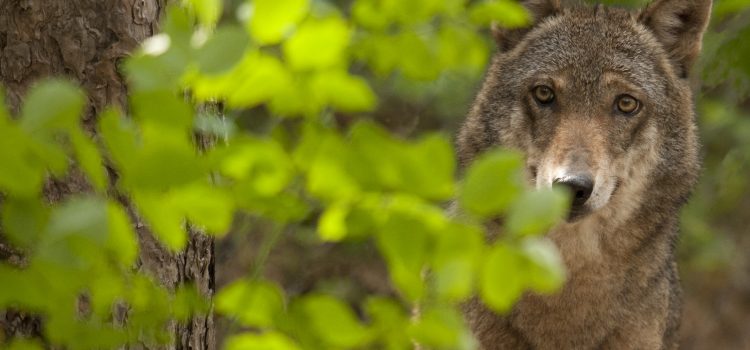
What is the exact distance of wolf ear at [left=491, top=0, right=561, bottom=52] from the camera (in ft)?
17.7

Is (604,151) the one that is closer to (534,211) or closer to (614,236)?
(614,236)

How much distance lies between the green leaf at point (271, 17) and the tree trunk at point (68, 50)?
158 cm

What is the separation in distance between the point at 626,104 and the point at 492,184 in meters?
3.50

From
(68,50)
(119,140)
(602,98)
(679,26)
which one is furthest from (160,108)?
(679,26)

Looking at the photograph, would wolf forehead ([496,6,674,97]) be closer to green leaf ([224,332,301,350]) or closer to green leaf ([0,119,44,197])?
green leaf ([224,332,301,350])

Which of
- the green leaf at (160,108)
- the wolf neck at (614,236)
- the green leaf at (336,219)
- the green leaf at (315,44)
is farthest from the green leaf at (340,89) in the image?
the wolf neck at (614,236)

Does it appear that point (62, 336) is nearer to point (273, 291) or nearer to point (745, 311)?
point (273, 291)

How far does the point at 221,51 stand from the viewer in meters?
1.57

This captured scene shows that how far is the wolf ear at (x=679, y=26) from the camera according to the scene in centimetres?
529

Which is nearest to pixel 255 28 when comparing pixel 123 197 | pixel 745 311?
pixel 123 197

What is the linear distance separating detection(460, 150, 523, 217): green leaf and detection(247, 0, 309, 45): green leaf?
40 cm

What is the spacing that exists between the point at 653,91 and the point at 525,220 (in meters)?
3.75

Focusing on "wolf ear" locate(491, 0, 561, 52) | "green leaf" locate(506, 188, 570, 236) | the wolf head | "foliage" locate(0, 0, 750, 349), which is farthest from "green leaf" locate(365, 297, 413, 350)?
"wolf ear" locate(491, 0, 561, 52)

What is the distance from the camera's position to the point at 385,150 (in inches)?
71.2
